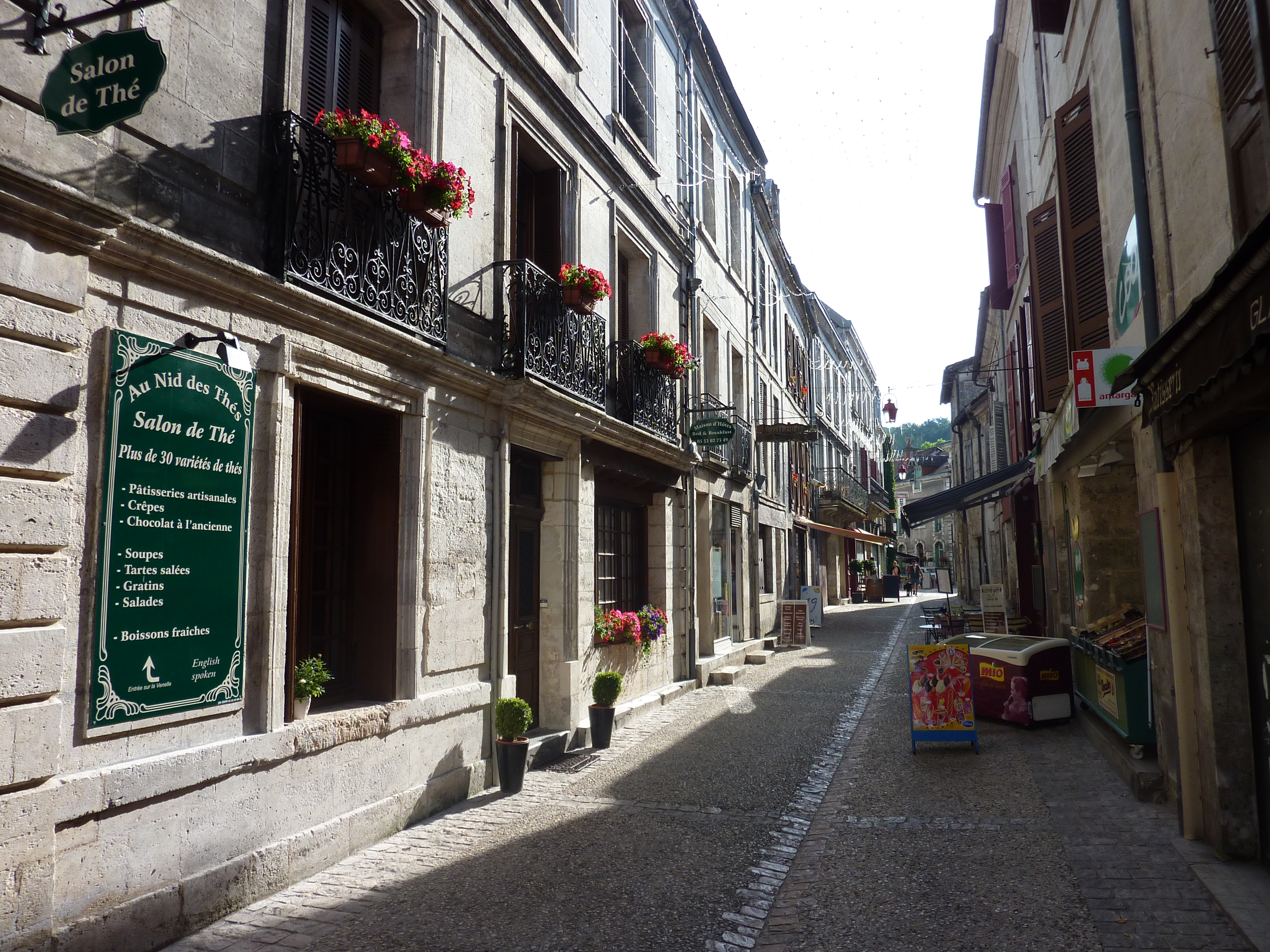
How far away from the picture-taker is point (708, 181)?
48.8 ft

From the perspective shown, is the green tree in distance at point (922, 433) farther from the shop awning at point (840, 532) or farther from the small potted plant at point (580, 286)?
the small potted plant at point (580, 286)

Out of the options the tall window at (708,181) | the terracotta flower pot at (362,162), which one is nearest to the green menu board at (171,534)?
the terracotta flower pot at (362,162)

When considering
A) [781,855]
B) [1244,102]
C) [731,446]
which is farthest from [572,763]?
[731,446]

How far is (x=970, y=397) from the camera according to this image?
103 feet

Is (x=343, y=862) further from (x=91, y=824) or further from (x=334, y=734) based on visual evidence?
(x=91, y=824)

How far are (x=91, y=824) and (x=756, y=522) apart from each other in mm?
14322

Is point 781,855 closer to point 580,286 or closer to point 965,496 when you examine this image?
point 580,286

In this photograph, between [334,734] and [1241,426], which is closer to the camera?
[1241,426]

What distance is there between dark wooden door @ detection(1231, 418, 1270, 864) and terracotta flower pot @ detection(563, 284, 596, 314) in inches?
216

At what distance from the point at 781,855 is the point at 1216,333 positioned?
12.1 feet

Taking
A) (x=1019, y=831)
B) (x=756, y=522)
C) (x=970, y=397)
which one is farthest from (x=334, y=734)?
(x=970, y=397)

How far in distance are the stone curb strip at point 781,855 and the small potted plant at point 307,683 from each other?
265 centimetres

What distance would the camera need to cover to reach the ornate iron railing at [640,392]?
33.5 ft

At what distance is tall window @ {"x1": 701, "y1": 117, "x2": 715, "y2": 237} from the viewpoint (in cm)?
1458
